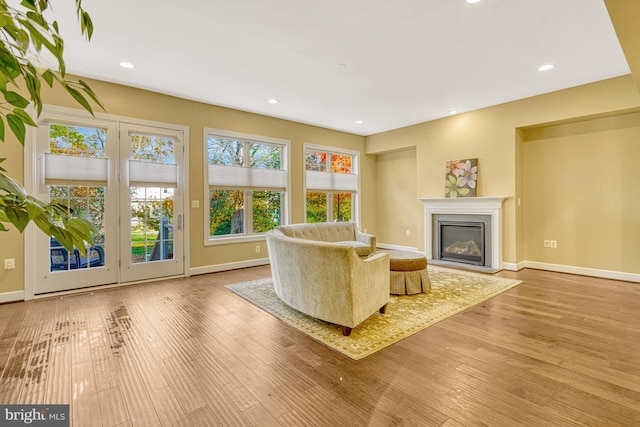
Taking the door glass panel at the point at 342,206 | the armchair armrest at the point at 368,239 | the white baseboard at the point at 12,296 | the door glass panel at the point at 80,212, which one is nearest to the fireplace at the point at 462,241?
the armchair armrest at the point at 368,239

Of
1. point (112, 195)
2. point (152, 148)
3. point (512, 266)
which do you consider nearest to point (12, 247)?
point (112, 195)

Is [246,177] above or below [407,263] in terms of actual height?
above

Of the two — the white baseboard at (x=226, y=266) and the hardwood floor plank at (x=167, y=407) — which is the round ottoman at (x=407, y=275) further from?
the white baseboard at (x=226, y=266)

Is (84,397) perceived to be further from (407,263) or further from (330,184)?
(330,184)

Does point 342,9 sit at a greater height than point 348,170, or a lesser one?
greater

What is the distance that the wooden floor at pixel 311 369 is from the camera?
1777 millimetres

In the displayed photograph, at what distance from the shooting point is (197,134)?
16.5 ft

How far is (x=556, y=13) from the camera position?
2.78m

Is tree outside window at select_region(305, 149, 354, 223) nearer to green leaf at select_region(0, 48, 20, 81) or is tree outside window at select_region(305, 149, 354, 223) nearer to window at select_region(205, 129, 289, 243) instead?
window at select_region(205, 129, 289, 243)

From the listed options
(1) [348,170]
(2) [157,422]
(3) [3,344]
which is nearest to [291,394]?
(2) [157,422]

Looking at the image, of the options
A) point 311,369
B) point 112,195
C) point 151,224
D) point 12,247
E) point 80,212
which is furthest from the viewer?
point 151,224

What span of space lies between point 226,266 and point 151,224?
1.38 meters

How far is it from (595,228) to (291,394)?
5.15 m

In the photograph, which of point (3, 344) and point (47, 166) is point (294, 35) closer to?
point (47, 166)
